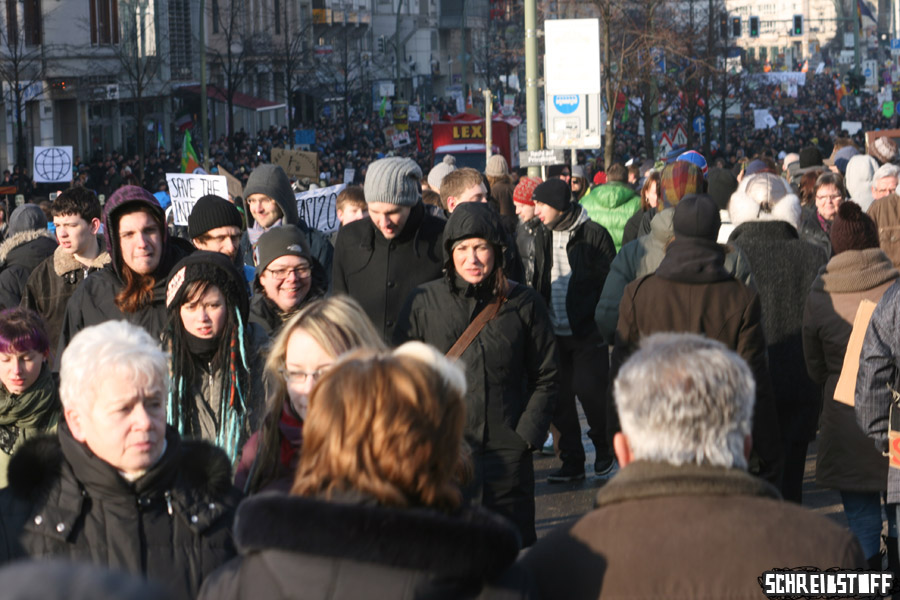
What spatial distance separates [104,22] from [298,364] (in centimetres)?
4225

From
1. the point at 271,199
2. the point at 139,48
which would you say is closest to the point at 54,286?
the point at 271,199

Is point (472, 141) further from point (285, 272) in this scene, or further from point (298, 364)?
point (298, 364)

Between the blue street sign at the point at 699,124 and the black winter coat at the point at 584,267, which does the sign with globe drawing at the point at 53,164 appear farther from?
the blue street sign at the point at 699,124

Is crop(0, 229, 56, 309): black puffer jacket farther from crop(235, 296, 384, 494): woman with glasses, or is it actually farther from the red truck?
the red truck

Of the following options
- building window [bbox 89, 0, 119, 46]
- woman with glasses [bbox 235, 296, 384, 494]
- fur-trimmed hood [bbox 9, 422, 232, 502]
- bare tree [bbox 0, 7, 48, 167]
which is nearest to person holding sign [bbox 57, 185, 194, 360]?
woman with glasses [bbox 235, 296, 384, 494]

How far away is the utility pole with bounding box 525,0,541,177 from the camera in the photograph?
52.6 feet

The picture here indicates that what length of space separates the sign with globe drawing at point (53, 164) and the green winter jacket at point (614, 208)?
46.1 ft

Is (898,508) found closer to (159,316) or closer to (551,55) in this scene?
(159,316)

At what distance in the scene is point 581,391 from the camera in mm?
7910

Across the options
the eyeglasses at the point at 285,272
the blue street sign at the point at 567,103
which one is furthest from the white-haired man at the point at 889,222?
the blue street sign at the point at 567,103

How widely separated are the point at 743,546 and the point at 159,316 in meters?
2.91

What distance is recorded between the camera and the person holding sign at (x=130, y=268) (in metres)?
5.02

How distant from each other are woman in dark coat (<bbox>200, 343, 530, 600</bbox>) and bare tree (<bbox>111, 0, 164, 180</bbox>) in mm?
36552

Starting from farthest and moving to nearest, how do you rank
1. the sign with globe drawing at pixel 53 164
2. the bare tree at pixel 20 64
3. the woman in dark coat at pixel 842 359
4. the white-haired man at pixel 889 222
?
the bare tree at pixel 20 64
the sign with globe drawing at pixel 53 164
the white-haired man at pixel 889 222
the woman in dark coat at pixel 842 359
